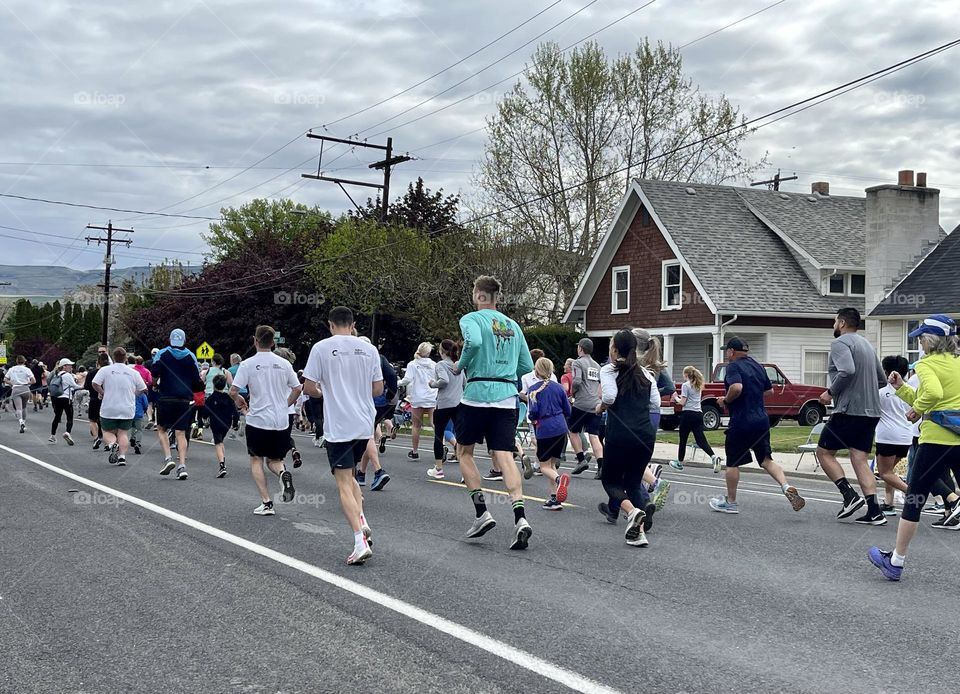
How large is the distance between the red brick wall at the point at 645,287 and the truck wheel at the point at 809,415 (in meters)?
5.22

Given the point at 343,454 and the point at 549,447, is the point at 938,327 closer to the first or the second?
the point at 343,454

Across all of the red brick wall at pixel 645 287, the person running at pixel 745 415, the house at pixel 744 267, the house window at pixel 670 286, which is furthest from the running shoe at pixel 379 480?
the house window at pixel 670 286

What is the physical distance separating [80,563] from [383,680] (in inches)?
157

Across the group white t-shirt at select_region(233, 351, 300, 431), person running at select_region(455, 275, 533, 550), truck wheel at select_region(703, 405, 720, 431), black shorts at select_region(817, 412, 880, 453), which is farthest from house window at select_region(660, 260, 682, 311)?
person running at select_region(455, 275, 533, 550)

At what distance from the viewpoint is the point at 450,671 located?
198 inches

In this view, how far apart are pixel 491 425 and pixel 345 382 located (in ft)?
4.22

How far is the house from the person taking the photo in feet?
106

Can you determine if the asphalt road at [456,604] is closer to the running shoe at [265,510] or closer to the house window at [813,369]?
the running shoe at [265,510]

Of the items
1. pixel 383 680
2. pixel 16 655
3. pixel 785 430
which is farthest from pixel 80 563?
pixel 785 430

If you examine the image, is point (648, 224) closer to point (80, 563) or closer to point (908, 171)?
point (908, 171)

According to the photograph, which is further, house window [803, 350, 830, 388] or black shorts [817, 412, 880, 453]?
house window [803, 350, 830, 388]

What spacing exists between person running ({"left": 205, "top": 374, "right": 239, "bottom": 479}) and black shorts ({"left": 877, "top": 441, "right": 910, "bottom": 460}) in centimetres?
858

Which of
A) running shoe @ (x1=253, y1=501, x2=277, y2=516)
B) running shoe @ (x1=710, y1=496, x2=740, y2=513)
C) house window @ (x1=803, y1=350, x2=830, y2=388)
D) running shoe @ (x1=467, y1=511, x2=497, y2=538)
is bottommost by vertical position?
running shoe @ (x1=253, y1=501, x2=277, y2=516)

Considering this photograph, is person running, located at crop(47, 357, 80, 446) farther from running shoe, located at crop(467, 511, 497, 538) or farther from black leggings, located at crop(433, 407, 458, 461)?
running shoe, located at crop(467, 511, 497, 538)
